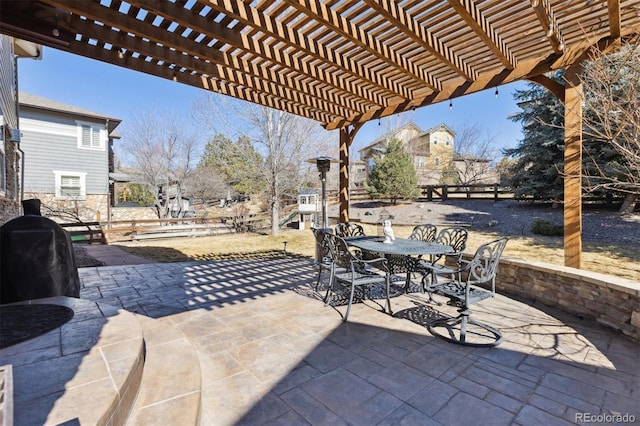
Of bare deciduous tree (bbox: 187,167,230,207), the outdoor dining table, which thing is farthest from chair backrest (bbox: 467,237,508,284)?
bare deciduous tree (bbox: 187,167,230,207)

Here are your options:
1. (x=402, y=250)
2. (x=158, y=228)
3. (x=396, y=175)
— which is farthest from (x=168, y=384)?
(x=396, y=175)

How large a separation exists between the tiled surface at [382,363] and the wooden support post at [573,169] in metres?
0.80

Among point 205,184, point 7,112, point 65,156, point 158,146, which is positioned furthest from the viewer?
point 205,184

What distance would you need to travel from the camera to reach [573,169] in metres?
3.49

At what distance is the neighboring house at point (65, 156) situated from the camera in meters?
11.9

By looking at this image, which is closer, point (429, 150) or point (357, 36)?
point (357, 36)

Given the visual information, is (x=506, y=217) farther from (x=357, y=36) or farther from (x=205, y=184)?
(x=205, y=184)

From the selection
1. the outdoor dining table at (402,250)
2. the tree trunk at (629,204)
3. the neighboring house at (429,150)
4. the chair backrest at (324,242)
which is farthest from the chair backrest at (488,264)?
the neighboring house at (429,150)

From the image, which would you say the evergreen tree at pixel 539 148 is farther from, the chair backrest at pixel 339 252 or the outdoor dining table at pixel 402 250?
the chair backrest at pixel 339 252

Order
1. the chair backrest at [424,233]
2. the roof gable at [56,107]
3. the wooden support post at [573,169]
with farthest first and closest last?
1. the roof gable at [56,107]
2. the chair backrest at [424,233]
3. the wooden support post at [573,169]

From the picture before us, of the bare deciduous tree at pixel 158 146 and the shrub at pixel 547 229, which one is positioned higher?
the bare deciduous tree at pixel 158 146

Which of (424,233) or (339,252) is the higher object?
(424,233)

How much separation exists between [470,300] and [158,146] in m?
16.2

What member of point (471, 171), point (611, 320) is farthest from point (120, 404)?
point (471, 171)
